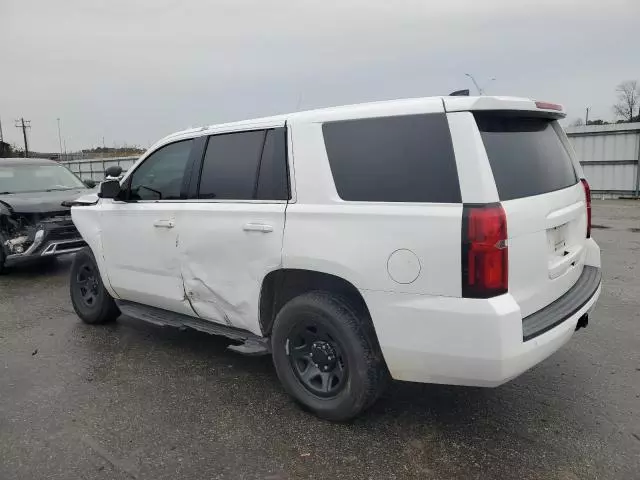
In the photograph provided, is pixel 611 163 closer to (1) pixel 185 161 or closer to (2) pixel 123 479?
(1) pixel 185 161

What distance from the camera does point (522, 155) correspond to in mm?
2959

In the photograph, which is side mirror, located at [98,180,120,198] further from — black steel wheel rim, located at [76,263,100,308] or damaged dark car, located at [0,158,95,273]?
damaged dark car, located at [0,158,95,273]

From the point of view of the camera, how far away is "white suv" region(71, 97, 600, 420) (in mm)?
2617

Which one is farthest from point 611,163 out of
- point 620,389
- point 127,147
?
point 127,147

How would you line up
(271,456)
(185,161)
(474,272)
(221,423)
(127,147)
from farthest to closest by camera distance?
(127,147), (185,161), (221,423), (271,456), (474,272)

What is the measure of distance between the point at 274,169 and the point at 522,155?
1.53 m

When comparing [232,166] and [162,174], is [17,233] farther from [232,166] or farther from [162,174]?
[232,166]

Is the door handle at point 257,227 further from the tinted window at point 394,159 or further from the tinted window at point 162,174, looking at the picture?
the tinted window at point 162,174

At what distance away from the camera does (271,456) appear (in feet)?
9.56

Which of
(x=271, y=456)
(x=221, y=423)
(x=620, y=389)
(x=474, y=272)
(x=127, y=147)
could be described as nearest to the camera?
(x=474, y=272)

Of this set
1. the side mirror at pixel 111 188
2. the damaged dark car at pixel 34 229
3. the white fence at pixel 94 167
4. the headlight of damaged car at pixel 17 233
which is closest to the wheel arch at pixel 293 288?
A: the side mirror at pixel 111 188

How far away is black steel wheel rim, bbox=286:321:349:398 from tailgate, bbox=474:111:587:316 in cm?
110

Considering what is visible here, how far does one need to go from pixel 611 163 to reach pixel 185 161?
1624cm

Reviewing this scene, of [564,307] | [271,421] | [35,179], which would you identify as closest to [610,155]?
[564,307]
